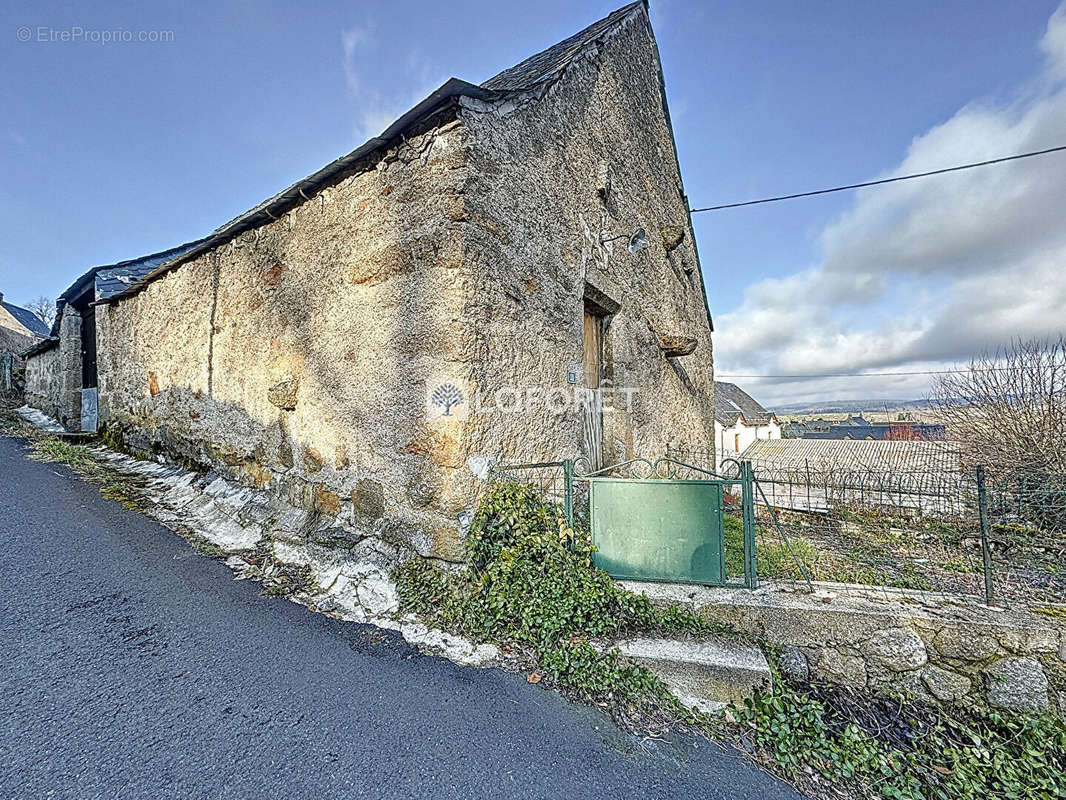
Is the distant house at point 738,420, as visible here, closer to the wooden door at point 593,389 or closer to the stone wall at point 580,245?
the stone wall at point 580,245

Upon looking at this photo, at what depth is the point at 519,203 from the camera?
A: 3975mm

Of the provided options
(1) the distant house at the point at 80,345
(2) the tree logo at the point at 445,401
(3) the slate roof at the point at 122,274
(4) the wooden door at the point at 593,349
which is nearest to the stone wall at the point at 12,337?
(1) the distant house at the point at 80,345

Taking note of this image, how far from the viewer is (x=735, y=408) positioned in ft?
107

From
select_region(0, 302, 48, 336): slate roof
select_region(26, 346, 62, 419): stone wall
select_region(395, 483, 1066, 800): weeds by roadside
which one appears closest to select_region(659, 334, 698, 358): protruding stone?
select_region(395, 483, 1066, 800): weeds by roadside

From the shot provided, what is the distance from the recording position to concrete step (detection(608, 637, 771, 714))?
266 centimetres

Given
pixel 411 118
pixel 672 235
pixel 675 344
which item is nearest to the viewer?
pixel 411 118

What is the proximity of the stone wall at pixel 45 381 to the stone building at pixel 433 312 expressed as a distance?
19.2 ft

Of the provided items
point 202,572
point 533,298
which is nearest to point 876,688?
point 533,298

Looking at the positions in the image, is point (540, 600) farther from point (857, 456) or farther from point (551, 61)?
point (857, 456)

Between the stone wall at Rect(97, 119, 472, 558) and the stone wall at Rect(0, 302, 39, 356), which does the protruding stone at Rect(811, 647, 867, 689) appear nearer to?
the stone wall at Rect(97, 119, 472, 558)

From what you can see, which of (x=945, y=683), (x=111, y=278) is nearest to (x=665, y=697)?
(x=945, y=683)

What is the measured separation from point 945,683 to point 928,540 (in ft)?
8.21

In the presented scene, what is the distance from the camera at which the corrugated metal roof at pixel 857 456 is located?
682 cm

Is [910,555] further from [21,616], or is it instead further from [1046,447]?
[21,616]
